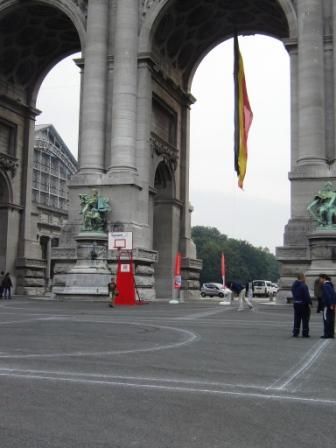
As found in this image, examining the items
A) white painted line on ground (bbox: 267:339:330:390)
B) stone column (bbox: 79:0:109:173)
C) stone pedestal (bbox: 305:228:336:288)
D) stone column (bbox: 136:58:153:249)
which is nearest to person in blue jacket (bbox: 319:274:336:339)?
white painted line on ground (bbox: 267:339:330:390)

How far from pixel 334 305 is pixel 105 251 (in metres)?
20.5

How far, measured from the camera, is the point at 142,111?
36.4 metres

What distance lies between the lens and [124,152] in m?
34.8

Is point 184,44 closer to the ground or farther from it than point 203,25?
closer to the ground

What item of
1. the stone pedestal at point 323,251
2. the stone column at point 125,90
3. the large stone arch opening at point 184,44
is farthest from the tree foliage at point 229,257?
the stone pedestal at point 323,251

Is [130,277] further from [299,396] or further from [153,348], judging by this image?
[299,396]

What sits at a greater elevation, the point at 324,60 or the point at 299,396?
the point at 324,60

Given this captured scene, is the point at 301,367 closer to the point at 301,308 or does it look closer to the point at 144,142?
the point at 301,308

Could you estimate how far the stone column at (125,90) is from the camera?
3488 centimetres

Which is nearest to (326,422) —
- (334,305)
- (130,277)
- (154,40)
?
(334,305)

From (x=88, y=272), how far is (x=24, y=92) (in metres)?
20.8

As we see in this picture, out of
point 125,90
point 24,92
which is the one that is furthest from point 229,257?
point 125,90

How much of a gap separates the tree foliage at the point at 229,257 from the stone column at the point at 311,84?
97.5m

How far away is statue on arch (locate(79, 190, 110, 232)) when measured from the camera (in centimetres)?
3375
